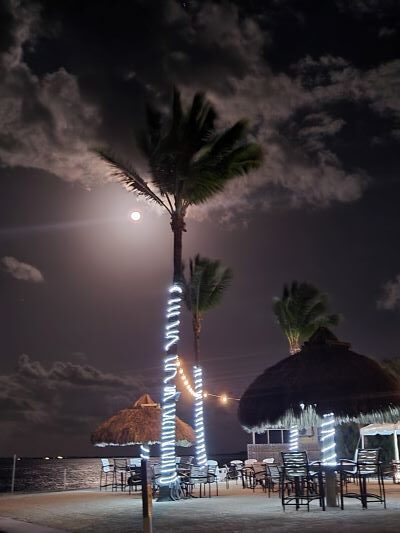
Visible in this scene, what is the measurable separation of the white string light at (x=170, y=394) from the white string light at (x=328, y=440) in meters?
4.61

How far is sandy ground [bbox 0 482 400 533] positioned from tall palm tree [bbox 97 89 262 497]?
2471 mm

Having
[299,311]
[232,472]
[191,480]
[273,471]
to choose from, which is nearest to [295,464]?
[273,471]

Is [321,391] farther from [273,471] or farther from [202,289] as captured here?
[202,289]

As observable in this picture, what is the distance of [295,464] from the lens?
11641 millimetres

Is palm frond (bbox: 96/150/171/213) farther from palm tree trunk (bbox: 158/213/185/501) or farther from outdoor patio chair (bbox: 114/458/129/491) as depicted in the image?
outdoor patio chair (bbox: 114/458/129/491)

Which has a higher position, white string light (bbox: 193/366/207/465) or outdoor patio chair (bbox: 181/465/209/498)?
white string light (bbox: 193/366/207/465)

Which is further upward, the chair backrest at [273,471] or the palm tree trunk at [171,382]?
the palm tree trunk at [171,382]

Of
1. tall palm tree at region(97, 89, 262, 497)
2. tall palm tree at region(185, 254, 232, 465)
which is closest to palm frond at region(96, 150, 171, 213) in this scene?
tall palm tree at region(97, 89, 262, 497)

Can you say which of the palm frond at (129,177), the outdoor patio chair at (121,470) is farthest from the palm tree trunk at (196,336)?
the palm frond at (129,177)

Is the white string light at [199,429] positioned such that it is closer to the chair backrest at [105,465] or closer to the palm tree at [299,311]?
the chair backrest at [105,465]

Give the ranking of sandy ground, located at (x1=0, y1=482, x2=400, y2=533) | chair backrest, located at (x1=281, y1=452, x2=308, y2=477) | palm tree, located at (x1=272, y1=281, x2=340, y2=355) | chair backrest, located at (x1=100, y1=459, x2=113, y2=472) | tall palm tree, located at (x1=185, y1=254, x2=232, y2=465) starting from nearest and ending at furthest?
sandy ground, located at (x1=0, y1=482, x2=400, y2=533)
chair backrest, located at (x1=281, y1=452, x2=308, y2=477)
chair backrest, located at (x1=100, y1=459, x2=113, y2=472)
tall palm tree, located at (x1=185, y1=254, x2=232, y2=465)
palm tree, located at (x1=272, y1=281, x2=340, y2=355)

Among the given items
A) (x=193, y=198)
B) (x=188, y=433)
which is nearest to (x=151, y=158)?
(x=193, y=198)

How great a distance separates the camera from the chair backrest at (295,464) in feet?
38.0

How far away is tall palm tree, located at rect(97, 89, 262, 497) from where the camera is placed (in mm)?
15859
